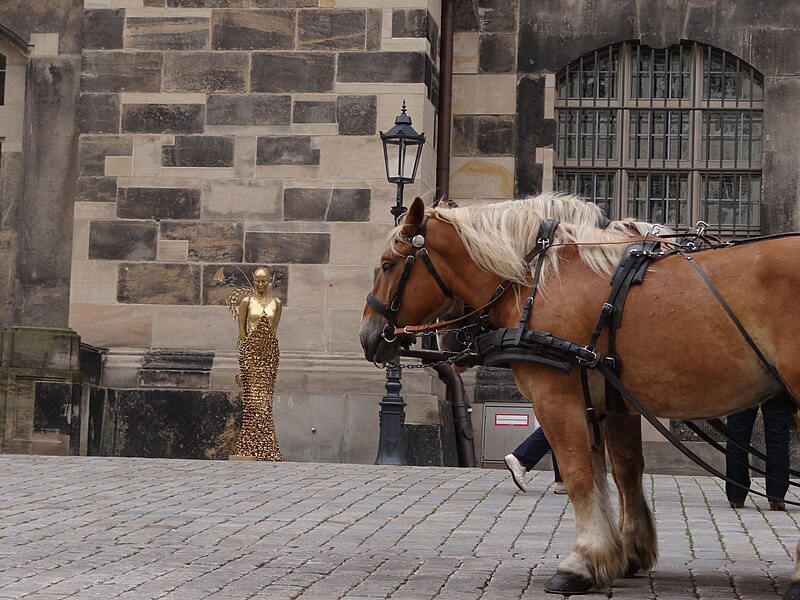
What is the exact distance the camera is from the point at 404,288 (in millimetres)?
6734

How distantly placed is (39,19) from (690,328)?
1271cm

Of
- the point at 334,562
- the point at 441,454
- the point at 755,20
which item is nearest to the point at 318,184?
the point at 441,454

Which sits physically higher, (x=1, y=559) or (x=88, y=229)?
(x=88, y=229)

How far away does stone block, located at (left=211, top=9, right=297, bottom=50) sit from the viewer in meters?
15.7

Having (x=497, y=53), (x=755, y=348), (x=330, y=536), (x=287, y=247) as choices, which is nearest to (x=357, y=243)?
(x=287, y=247)

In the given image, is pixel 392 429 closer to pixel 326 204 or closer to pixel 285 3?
pixel 326 204

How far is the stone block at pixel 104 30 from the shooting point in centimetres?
1600

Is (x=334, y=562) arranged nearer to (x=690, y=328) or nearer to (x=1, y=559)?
(x=1, y=559)

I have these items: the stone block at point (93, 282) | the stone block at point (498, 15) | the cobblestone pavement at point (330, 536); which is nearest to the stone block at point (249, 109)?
the stone block at point (93, 282)

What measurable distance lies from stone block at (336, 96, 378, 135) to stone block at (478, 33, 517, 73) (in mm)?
1896

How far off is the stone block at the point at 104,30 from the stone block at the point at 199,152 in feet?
4.48

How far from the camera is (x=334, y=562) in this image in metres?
6.93

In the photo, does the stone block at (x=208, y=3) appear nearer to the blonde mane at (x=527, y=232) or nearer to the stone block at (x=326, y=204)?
the stone block at (x=326, y=204)

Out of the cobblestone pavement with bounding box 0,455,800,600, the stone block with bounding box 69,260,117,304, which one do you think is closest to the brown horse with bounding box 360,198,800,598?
the cobblestone pavement with bounding box 0,455,800,600
